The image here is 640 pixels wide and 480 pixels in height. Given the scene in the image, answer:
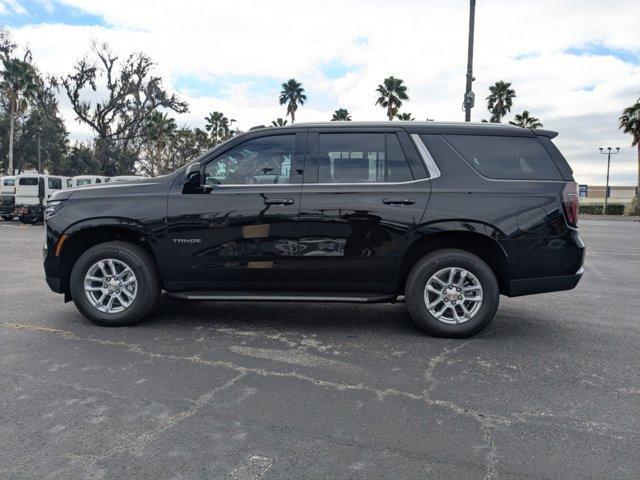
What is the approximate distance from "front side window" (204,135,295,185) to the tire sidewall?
40.7 inches

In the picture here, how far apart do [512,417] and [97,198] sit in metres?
4.04

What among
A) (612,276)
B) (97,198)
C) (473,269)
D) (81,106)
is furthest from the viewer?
(81,106)

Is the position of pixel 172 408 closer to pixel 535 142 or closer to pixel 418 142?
pixel 418 142

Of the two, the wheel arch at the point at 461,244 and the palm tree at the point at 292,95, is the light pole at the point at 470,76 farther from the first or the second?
the palm tree at the point at 292,95

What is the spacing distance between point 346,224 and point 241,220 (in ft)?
3.19

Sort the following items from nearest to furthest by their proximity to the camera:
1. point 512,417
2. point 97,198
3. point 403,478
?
point 403,478 < point 512,417 < point 97,198

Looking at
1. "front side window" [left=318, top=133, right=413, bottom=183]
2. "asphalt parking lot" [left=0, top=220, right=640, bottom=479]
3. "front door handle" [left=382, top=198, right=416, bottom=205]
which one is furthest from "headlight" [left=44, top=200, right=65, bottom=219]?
"front door handle" [left=382, top=198, right=416, bottom=205]

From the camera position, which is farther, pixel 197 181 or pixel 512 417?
pixel 197 181

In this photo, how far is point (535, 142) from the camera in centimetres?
482

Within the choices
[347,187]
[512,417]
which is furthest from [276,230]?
[512,417]

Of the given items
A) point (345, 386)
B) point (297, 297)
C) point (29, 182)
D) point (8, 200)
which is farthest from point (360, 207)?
point (8, 200)

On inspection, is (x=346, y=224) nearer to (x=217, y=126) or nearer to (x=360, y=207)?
(x=360, y=207)

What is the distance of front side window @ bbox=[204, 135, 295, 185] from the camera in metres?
4.90

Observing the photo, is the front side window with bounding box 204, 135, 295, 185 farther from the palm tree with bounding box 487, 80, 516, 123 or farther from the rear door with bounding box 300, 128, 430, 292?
the palm tree with bounding box 487, 80, 516, 123
